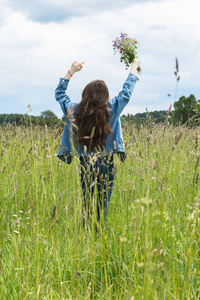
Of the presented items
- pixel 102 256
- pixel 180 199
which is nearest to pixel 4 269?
pixel 102 256

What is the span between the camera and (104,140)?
315 centimetres

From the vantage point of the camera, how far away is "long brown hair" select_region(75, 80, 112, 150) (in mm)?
3041

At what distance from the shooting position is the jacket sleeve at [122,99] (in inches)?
124

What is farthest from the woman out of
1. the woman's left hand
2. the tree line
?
the tree line

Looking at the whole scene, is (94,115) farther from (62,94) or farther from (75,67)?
(75,67)

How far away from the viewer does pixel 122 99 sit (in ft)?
10.3

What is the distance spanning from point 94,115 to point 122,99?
318 millimetres

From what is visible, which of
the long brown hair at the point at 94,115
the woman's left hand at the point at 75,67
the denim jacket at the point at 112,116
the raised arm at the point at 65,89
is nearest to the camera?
the long brown hair at the point at 94,115

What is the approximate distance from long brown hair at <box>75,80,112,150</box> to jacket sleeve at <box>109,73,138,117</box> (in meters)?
0.08

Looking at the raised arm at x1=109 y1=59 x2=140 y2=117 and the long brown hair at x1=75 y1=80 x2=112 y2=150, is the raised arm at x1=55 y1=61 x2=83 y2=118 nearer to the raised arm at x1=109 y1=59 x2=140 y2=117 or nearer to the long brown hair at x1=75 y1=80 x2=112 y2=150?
the long brown hair at x1=75 y1=80 x2=112 y2=150

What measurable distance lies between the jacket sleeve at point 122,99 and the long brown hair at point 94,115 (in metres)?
0.08

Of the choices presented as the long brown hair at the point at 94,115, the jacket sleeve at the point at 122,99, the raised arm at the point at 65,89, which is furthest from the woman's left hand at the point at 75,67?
the jacket sleeve at the point at 122,99

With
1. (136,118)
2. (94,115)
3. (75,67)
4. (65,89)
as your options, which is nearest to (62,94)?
(65,89)

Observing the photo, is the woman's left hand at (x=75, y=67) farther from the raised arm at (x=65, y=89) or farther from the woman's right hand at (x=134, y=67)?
the woman's right hand at (x=134, y=67)
